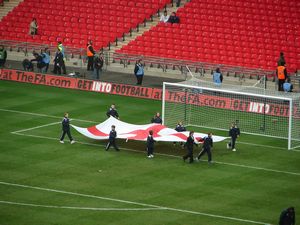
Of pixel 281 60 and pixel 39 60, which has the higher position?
pixel 281 60

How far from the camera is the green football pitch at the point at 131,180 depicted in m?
38.1

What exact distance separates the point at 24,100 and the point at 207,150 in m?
16.7

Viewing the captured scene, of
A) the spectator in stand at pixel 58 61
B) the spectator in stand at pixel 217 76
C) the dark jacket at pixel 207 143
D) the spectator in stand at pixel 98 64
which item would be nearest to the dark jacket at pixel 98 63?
the spectator in stand at pixel 98 64

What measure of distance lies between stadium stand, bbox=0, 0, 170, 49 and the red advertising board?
5914 millimetres

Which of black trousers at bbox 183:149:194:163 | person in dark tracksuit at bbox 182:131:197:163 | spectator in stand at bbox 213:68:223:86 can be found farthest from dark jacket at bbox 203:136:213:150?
spectator in stand at bbox 213:68:223:86

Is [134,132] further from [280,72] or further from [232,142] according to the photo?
[280,72]

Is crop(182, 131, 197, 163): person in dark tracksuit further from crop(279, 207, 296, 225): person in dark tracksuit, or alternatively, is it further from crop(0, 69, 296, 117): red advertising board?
crop(279, 207, 296, 225): person in dark tracksuit

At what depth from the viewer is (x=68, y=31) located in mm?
69000

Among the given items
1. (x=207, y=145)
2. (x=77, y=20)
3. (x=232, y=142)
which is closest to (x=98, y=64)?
(x=77, y=20)

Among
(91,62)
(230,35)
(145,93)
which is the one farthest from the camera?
(91,62)

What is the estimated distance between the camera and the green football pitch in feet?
125

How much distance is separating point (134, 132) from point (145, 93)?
1057 cm

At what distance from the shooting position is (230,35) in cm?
6284

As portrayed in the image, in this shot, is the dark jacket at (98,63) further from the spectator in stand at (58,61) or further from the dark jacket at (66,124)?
the dark jacket at (66,124)
